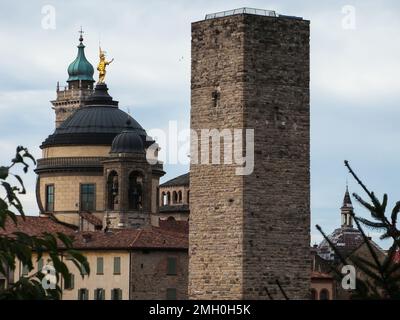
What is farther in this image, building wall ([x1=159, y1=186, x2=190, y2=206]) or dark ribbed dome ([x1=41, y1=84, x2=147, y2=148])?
building wall ([x1=159, y1=186, x2=190, y2=206])

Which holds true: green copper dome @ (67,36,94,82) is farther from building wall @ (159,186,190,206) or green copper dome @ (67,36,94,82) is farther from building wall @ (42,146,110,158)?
building wall @ (42,146,110,158)

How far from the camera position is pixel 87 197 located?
308 feet

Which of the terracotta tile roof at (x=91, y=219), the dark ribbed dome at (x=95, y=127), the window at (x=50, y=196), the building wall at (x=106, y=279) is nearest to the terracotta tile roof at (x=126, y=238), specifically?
the building wall at (x=106, y=279)

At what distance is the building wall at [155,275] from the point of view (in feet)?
249

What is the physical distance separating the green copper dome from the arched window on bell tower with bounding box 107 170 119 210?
51.6 meters

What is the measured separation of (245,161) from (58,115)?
102410 millimetres

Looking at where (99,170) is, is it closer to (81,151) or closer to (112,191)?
(81,151)

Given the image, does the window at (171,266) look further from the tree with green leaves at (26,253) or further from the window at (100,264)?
the tree with green leaves at (26,253)

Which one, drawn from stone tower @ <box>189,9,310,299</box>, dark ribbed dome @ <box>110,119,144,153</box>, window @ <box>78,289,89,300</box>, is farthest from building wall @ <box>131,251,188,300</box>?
stone tower @ <box>189,9,310,299</box>

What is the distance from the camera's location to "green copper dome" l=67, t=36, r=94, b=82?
461ft

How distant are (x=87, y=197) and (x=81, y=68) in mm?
48275
